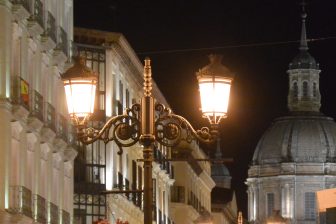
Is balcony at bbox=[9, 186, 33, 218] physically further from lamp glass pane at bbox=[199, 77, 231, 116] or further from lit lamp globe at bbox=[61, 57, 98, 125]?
lamp glass pane at bbox=[199, 77, 231, 116]

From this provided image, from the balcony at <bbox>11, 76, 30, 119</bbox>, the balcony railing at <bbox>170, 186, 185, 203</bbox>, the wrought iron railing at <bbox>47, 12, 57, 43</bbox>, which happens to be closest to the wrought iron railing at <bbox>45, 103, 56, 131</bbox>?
the wrought iron railing at <bbox>47, 12, 57, 43</bbox>

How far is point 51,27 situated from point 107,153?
17507 millimetres

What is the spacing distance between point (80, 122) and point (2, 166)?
47.3 ft

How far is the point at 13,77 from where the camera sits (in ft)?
140

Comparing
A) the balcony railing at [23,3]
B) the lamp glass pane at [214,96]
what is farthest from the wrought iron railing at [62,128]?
the lamp glass pane at [214,96]

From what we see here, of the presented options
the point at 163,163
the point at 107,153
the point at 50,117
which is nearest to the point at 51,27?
the point at 50,117

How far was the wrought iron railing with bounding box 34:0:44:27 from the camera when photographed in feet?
153

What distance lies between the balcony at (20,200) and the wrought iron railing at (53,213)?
424 cm

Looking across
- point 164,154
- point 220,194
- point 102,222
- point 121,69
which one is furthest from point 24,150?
point 220,194

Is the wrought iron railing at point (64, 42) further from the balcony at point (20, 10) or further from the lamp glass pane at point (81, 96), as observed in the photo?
the lamp glass pane at point (81, 96)

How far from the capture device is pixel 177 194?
10175 cm

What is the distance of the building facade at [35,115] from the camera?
137 feet

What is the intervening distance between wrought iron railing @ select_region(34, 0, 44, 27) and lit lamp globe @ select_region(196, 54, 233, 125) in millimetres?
19449

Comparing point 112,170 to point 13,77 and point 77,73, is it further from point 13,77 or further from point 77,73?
point 77,73
